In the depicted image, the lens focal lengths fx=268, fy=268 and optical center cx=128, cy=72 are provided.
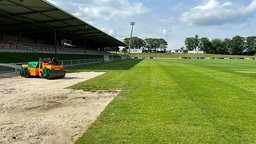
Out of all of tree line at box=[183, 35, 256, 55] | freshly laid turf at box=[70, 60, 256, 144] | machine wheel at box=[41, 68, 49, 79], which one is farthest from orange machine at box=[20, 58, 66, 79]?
tree line at box=[183, 35, 256, 55]

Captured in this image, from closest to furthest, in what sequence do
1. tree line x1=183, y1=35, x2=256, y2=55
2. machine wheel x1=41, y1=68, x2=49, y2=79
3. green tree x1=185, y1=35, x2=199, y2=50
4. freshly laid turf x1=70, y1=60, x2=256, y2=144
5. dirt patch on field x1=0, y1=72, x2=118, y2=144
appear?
1. freshly laid turf x1=70, y1=60, x2=256, y2=144
2. dirt patch on field x1=0, y1=72, x2=118, y2=144
3. machine wheel x1=41, y1=68, x2=49, y2=79
4. tree line x1=183, y1=35, x2=256, y2=55
5. green tree x1=185, y1=35, x2=199, y2=50

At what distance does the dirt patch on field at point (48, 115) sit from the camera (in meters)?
5.57

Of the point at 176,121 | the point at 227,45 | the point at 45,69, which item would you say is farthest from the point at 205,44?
the point at 176,121

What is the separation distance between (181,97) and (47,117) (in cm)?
521

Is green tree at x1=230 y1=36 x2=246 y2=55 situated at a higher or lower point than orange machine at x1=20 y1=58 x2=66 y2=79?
higher

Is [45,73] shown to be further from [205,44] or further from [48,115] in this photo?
[205,44]

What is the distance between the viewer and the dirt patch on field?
5574mm

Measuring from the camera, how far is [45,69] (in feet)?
58.5

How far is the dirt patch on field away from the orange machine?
21.1 ft

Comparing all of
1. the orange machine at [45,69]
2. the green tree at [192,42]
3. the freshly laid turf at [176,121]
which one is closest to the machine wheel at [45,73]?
the orange machine at [45,69]

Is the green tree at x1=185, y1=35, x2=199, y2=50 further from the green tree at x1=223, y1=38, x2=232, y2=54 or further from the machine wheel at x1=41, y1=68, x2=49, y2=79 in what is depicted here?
the machine wheel at x1=41, y1=68, x2=49, y2=79

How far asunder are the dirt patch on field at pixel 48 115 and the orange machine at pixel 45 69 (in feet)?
21.1

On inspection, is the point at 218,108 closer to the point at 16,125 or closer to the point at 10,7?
the point at 16,125

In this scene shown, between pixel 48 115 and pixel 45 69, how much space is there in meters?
11.0
